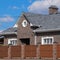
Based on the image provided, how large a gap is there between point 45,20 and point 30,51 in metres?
8.61

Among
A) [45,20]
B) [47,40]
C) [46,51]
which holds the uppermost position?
[45,20]

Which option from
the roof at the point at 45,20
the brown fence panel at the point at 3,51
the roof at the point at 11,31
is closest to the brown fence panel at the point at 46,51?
the roof at the point at 45,20

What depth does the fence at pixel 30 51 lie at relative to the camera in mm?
31719

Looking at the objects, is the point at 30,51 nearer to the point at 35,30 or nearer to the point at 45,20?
the point at 35,30

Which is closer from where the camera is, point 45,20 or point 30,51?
point 30,51

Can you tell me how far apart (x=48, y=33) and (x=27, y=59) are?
6285 millimetres

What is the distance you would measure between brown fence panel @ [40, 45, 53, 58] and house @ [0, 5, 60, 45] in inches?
150

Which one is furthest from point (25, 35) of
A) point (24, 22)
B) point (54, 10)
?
point (54, 10)

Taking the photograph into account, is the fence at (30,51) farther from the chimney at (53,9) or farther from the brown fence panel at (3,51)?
the chimney at (53,9)

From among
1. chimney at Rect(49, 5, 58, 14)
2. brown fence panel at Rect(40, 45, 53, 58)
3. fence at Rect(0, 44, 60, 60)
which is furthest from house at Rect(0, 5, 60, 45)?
brown fence panel at Rect(40, 45, 53, 58)

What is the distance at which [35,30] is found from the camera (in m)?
38.8

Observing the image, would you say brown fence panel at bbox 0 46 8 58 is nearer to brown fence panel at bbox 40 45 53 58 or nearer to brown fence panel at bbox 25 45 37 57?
brown fence panel at bbox 25 45 37 57

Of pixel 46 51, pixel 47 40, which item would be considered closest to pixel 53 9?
pixel 47 40

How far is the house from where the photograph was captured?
37.8 m
